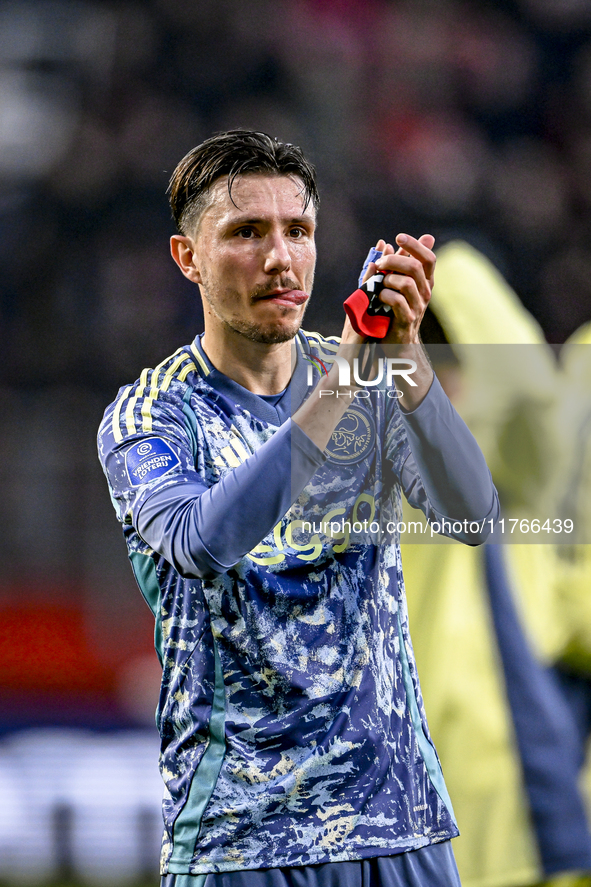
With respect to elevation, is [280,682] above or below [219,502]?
below

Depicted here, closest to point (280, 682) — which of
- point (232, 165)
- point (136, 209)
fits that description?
point (232, 165)

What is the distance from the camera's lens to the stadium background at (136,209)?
2.62 meters

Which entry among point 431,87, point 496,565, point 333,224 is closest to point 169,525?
point 496,565

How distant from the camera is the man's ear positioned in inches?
52.7

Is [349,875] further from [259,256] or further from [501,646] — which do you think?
[501,646]

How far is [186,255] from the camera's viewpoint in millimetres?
1355

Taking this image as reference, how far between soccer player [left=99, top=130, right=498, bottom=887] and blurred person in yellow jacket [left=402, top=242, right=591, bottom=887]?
947 millimetres

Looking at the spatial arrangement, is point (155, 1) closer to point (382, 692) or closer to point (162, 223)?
point (162, 223)

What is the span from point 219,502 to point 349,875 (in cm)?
48

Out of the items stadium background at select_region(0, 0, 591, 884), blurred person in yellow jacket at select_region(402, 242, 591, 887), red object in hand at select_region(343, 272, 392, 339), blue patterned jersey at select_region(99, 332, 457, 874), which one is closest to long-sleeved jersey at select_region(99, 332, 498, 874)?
blue patterned jersey at select_region(99, 332, 457, 874)

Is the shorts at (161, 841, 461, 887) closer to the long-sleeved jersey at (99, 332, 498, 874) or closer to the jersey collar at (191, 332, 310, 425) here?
the long-sleeved jersey at (99, 332, 498, 874)

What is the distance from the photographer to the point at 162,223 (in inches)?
113

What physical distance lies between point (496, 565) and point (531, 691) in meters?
0.30

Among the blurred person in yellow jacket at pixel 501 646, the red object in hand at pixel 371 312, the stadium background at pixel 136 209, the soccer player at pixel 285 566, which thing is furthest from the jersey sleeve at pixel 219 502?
the stadium background at pixel 136 209
